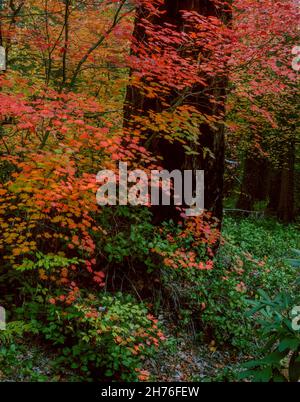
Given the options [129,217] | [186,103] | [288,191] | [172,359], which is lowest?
[172,359]

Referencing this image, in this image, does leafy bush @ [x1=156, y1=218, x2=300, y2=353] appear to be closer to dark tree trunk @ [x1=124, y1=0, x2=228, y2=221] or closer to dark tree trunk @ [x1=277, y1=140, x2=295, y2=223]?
dark tree trunk @ [x1=124, y1=0, x2=228, y2=221]

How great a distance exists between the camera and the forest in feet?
16.2

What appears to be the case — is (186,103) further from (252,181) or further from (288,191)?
(288,191)

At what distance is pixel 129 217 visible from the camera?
22.2 ft

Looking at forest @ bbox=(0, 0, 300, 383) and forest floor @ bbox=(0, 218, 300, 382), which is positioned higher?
forest @ bbox=(0, 0, 300, 383)

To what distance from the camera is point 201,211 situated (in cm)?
823

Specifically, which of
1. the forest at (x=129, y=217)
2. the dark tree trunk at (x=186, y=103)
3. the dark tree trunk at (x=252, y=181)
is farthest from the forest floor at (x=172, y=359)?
the dark tree trunk at (x=252, y=181)

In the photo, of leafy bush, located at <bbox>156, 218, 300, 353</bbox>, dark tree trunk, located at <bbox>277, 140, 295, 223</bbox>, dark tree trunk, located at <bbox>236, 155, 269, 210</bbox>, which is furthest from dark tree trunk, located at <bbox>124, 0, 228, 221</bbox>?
dark tree trunk, located at <bbox>277, 140, 295, 223</bbox>

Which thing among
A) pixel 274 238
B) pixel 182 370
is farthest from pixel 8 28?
pixel 274 238

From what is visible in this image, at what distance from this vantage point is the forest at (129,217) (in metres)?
4.95

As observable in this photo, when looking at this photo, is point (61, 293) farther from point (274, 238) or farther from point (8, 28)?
point (274, 238)

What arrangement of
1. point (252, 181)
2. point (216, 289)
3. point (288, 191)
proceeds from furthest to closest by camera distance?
point (252, 181) < point (288, 191) < point (216, 289)

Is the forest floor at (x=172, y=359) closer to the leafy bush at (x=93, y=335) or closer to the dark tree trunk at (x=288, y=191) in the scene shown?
the leafy bush at (x=93, y=335)

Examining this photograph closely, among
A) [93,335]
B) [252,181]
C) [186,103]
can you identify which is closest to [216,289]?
[93,335]
